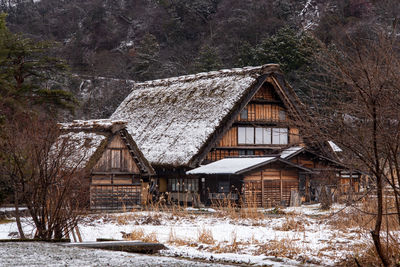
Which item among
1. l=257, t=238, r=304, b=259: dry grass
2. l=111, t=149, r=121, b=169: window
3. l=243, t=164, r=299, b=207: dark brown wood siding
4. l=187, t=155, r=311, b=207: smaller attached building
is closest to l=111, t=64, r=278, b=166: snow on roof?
l=187, t=155, r=311, b=207: smaller attached building

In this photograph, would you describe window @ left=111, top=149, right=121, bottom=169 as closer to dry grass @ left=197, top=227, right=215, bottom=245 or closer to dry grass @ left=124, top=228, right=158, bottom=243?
dry grass @ left=124, top=228, right=158, bottom=243

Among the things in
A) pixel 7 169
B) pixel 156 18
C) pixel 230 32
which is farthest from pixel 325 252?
pixel 156 18

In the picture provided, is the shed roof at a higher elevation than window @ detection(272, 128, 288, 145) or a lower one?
lower

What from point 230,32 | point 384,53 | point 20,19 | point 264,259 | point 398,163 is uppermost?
point 20,19

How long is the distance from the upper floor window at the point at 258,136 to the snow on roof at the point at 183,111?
218 cm

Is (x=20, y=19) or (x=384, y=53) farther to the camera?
(x=20, y=19)

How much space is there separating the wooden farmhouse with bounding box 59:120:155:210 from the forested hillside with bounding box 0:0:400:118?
2202cm

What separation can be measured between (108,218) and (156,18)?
187 ft

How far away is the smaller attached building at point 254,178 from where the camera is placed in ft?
94.5

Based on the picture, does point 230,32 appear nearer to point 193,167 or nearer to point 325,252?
point 193,167

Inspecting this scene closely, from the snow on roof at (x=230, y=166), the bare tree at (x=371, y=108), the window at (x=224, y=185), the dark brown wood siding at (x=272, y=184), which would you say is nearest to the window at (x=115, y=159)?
the snow on roof at (x=230, y=166)

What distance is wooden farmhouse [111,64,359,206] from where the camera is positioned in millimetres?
29734

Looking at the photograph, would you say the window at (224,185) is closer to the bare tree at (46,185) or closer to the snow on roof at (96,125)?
the snow on roof at (96,125)

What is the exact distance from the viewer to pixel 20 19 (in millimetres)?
79750
